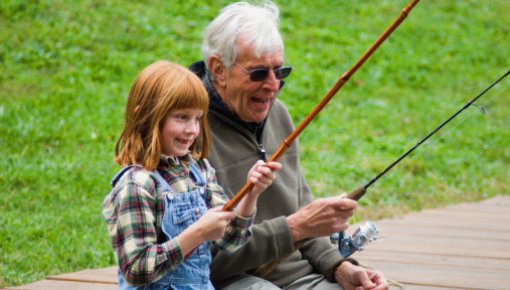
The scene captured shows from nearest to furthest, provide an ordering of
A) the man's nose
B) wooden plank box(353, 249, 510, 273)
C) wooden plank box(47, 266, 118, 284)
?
the man's nose → wooden plank box(47, 266, 118, 284) → wooden plank box(353, 249, 510, 273)

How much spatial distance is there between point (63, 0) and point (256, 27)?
6.49m

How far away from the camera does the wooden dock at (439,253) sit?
414 cm

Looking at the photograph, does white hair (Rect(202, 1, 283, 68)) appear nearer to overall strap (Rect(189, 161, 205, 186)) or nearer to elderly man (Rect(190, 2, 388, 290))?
elderly man (Rect(190, 2, 388, 290))

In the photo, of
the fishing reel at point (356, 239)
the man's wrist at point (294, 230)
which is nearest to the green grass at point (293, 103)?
the man's wrist at point (294, 230)

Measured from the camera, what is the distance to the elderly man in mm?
3160

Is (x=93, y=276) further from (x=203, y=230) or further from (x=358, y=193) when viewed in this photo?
(x=203, y=230)

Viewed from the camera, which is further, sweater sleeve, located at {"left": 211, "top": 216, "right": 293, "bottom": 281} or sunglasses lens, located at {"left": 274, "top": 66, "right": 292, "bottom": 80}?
sunglasses lens, located at {"left": 274, "top": 66, "right": 292, "bottom": 80}

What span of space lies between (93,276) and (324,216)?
55.1 inches

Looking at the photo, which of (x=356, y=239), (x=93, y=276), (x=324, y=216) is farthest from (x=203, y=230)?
(x=93, y=276)

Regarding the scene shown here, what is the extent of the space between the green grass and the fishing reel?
1601mm

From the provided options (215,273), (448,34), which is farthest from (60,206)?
(448,34)

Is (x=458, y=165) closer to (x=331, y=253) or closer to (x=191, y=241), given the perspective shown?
(x=331, y=253)

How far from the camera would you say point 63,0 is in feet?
30.7

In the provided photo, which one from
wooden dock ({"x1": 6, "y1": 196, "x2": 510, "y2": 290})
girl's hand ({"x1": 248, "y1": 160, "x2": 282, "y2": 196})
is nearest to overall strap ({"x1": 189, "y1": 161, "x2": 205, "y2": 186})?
girl's hand ({"x1": 248, "y1": 160, "x2": 282, "y2": 196})
